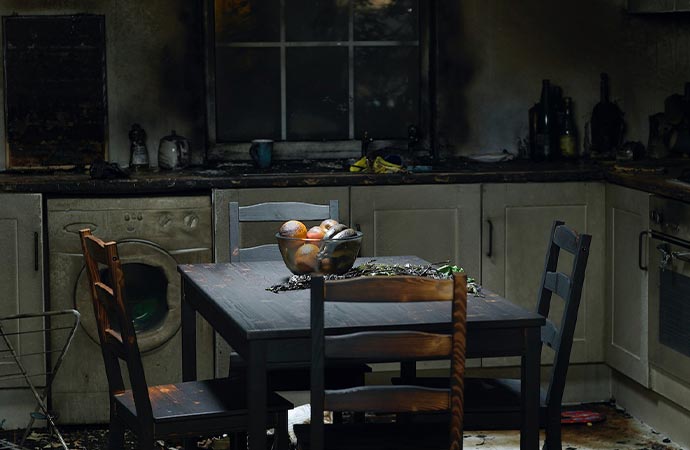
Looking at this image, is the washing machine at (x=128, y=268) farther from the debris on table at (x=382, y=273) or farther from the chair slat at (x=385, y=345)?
the chair slat at (x=385, y=345)

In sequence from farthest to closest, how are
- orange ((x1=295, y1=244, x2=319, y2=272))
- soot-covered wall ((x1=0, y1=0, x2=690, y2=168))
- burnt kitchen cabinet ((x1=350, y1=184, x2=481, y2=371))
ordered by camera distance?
soot-covered wall ((x1=0, y1=0, x2=690, y2=168))
burnt kitchen cabinet ((x1=350, y1=184, x2=481, y2=371))
orange ((x1=295, y1=244, x2=319, y2=272))

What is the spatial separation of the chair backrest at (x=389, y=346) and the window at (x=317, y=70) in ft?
10.0

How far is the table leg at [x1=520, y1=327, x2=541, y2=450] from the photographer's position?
3.32 meters

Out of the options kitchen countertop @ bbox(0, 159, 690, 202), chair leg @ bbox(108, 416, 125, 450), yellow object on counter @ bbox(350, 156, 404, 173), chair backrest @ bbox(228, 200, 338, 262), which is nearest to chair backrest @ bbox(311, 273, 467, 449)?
chair leg @ bbox(108, 416, 125, 450)

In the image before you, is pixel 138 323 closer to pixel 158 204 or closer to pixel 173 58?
pixel 158 204

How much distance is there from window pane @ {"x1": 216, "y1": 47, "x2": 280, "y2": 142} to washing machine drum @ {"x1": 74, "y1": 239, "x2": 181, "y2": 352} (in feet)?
2.97

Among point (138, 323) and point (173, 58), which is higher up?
point (173, 58)

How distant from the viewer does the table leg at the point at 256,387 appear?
10.4 ft

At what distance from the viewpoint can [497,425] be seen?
3.64 m

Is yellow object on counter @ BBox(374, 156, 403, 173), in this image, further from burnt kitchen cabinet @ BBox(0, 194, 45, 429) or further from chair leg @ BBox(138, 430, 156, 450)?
chair leg @ BBox(138, 430, 156, 450)

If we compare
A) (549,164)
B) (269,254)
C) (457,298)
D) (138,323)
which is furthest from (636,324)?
(457,298)

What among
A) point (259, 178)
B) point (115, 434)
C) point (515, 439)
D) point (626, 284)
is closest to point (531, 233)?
point (626, 284)

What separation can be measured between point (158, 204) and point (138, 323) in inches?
20.8

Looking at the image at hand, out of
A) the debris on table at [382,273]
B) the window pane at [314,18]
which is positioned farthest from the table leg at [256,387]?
the window pane at [314,18]
